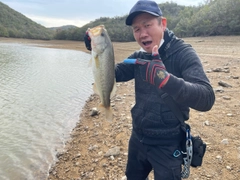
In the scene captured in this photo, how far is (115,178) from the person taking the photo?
4332 millimetres

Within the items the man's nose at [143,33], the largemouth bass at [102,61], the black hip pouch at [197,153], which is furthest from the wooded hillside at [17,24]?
the black hip pouch at [197,153]

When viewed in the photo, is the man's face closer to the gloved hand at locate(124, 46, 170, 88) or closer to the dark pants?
the gloved hand at locate(124, 46, 170, 88)

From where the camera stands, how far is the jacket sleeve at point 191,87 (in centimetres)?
204

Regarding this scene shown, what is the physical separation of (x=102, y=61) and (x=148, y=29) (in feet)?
2.21

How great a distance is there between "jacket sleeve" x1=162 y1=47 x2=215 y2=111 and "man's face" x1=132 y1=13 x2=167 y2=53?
0.37 m

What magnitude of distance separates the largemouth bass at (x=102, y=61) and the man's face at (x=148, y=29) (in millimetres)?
405

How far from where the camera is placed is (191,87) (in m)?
2.05

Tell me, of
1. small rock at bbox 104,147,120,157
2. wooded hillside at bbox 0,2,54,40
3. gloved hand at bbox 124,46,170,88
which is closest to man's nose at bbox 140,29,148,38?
gloved hand at bbox 124,46,170,88

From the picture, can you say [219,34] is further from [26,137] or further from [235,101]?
[26,137]

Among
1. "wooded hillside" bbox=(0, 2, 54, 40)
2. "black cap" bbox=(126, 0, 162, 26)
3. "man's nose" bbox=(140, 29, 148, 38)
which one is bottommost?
"man's nose" bbox=(140, 29, 148, 38)

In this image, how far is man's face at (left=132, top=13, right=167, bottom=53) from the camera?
244cm

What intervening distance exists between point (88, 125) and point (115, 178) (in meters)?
3.43

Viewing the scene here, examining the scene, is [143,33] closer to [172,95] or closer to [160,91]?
[160,91]

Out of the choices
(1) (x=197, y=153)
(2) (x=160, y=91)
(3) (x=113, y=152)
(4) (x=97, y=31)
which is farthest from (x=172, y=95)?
(3) (x=113, y=152)
